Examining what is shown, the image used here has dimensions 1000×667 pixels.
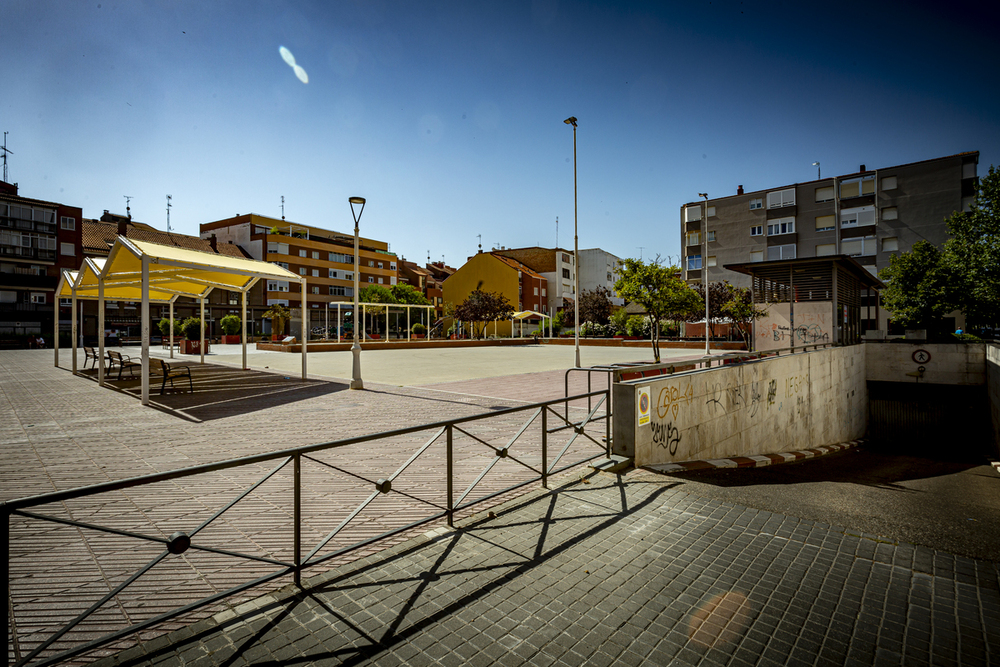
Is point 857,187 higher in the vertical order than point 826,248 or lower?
higher

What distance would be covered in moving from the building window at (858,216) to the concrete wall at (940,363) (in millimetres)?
25599

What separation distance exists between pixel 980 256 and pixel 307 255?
2577 inches

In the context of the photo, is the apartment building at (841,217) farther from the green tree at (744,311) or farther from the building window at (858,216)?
the green tree at (744,311)

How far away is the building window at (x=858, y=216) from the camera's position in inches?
1644

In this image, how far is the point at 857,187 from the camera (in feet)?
139

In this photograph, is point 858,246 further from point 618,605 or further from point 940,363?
point 618,605

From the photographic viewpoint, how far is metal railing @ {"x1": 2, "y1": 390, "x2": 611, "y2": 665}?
237 cm

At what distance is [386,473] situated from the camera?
210 inches

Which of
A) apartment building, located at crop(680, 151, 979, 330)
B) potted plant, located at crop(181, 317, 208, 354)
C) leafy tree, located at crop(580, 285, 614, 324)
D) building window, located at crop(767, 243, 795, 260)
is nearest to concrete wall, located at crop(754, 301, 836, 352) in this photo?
apartment building, located at crop(680, 151, 979, 330)

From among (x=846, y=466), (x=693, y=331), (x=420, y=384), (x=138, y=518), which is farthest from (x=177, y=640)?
(x=693, y=331)

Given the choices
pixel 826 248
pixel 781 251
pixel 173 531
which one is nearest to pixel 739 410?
pixel 173 531

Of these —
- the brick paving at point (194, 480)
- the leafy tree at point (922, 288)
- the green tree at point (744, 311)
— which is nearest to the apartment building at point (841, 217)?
the leafy tree at point (922, 288)

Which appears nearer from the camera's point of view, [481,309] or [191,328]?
[191,328]

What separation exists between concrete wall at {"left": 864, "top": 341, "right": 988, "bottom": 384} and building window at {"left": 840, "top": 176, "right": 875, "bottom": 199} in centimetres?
2696
